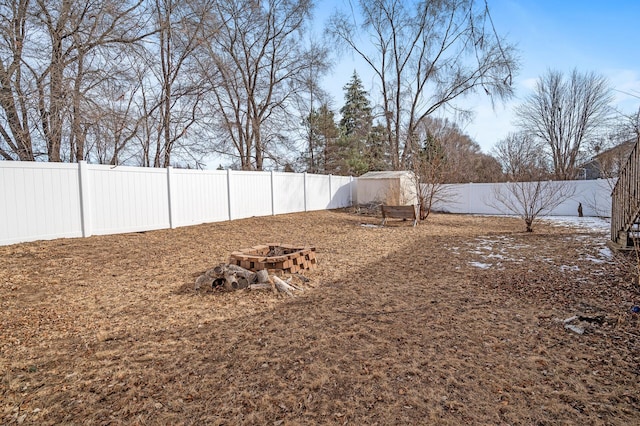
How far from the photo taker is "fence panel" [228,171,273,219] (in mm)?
9852

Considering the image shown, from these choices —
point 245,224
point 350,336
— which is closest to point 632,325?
point 350,336

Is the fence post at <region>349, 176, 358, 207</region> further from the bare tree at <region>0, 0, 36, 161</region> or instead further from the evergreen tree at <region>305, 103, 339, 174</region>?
the bare tree at <region>0, 0, 36, 161</region>

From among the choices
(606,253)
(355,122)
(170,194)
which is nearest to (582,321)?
(606,253)

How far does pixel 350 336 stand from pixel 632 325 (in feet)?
7.82

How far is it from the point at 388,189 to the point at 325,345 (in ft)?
40.7

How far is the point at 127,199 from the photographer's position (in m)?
7.14

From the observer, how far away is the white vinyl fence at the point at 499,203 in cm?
1228

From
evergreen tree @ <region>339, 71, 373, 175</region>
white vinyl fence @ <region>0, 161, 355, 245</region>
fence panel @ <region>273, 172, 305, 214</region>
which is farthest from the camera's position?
evergreen tree @ <region>339, 71, 373, 175</region>

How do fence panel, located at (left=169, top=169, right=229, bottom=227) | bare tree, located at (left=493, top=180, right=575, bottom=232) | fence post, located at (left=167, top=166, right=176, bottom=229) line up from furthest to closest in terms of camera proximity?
bare tree, located at (left=493, top=180, right=575, bottom=232) < fence panel, located at (left=169, top=169, right=229, bottom=227) < fence post, located at (left=167, top=166, right=176, bottom=229)

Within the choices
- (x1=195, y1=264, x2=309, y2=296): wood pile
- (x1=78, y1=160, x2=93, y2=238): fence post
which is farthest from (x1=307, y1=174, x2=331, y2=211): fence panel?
(x1=195, y1=264, x2=309, y2=296): wood pile

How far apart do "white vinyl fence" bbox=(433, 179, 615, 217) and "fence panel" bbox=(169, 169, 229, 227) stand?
7712 mm

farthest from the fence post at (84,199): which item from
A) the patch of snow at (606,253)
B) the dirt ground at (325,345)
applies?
the patch of snow at (606,253)

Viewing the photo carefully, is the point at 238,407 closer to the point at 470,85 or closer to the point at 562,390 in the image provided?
the point at 562,390

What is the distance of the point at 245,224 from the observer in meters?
9.33
